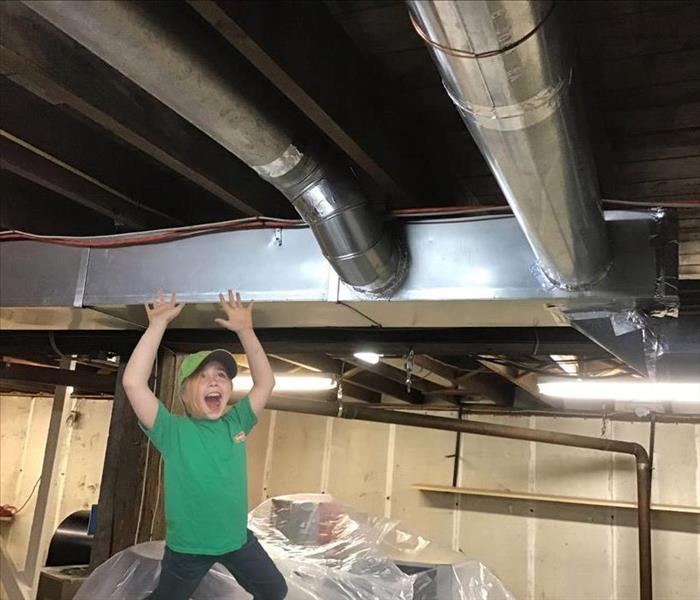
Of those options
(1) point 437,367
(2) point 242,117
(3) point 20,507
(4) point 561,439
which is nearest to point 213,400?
(2) point 242,117

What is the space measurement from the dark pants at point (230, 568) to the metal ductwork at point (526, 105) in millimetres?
1084

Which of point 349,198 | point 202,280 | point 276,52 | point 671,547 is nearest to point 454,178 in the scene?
point 349,198

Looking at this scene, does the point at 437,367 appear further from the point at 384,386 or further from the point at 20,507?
the point at 20,507

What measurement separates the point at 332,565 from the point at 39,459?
201 inches

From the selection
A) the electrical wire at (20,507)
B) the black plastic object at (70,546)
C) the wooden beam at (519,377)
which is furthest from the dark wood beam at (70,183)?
the electrical wire at (20,507)

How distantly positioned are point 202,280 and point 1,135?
570 millimetres

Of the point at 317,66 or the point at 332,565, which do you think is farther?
the point at 332,565

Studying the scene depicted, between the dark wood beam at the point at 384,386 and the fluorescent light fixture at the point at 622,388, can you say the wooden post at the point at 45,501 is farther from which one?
the fluorescent light fixture at the point at 622,388

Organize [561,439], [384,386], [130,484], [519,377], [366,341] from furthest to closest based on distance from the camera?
[384,386] < [561,439] < [519,377] < [130,484] < [366,341]

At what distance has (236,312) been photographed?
163cm

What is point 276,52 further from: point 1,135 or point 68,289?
point 68,289

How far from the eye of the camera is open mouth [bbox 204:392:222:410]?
1746 mm

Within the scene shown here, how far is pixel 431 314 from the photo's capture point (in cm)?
163

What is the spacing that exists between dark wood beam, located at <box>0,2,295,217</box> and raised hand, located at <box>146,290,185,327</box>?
0.30 m
